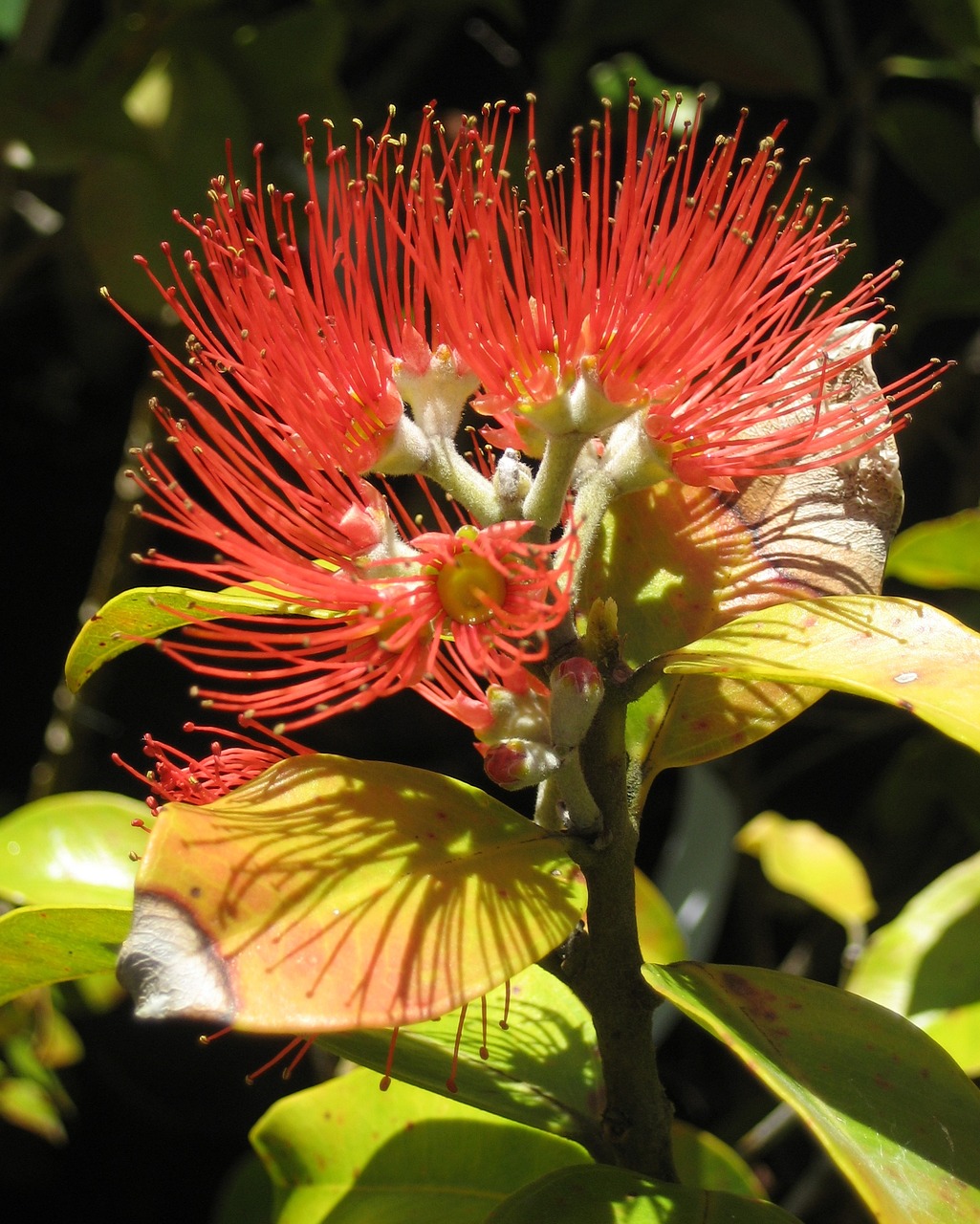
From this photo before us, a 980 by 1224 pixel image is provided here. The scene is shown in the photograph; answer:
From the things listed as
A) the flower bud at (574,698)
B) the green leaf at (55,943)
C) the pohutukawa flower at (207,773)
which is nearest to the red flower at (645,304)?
the flower bud at (574,698)

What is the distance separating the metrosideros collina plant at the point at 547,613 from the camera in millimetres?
562

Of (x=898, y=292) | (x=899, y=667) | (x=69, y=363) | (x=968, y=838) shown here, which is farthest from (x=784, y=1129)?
(x=69, y=363)

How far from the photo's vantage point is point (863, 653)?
609 millimetres

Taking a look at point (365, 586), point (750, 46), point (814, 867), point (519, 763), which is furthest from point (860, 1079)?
point (750, 46)

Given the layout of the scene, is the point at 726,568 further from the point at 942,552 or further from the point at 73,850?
the point at 73,850

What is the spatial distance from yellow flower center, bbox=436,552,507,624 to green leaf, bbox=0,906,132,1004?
25 cm

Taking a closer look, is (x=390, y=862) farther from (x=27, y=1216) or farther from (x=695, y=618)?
(x=27, y=1216)

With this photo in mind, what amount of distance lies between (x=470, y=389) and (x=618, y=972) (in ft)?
1.15

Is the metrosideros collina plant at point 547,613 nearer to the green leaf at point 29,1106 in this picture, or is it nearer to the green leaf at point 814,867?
the green leaf at point 814,867

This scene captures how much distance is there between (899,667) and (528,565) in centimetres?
20

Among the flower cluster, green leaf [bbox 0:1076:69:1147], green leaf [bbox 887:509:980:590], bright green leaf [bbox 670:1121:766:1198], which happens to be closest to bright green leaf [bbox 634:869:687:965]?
bright green leaf [bbox 670:1121:766:1198]

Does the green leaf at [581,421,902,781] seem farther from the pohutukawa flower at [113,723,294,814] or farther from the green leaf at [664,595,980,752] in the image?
the pohutukawa flower at [113,723,294,814]

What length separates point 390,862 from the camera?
57 centimetres

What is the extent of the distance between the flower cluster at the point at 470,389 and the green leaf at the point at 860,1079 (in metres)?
0.20
